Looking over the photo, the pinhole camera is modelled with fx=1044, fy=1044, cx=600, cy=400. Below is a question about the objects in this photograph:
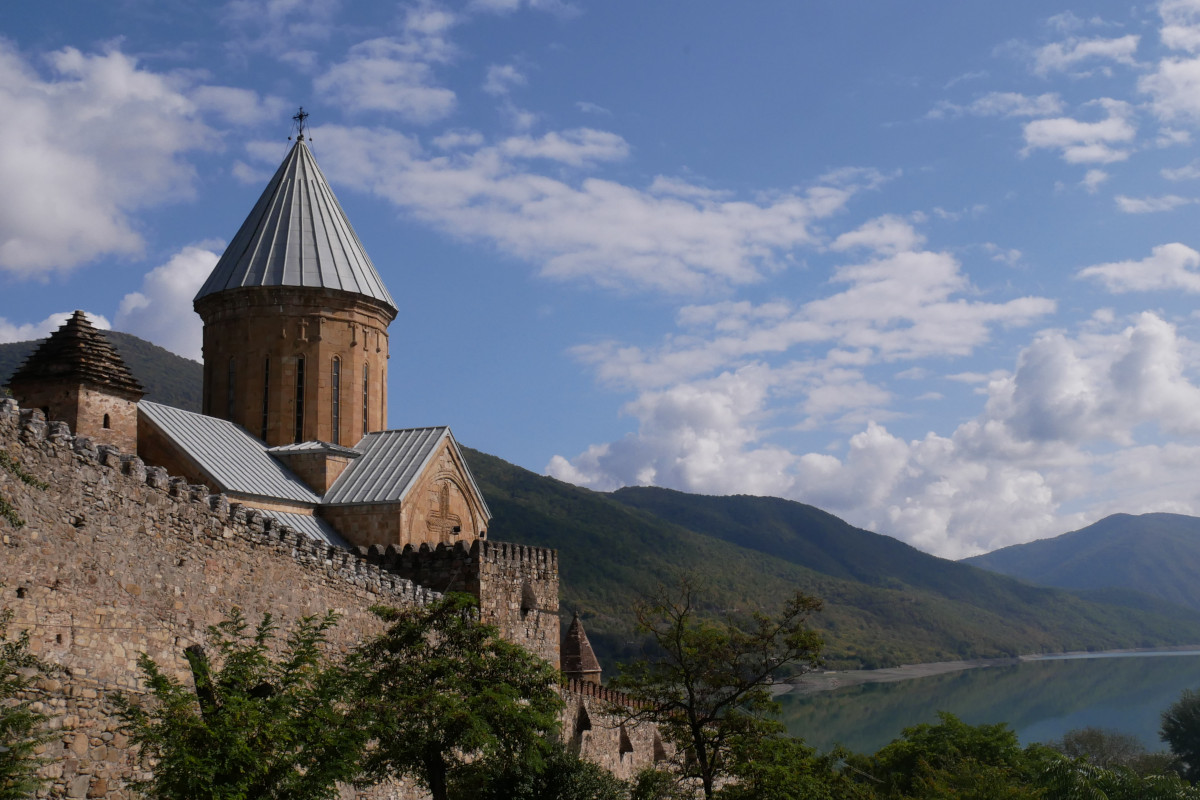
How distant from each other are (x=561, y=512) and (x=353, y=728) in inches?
2968

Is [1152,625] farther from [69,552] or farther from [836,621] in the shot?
[69,552]

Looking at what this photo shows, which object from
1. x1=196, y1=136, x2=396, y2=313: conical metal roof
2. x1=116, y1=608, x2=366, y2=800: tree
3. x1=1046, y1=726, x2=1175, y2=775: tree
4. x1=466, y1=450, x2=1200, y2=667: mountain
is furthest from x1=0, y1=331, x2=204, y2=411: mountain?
x1=116, y1=608, x2=366, y2=800: tree

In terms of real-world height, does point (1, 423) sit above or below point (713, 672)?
above

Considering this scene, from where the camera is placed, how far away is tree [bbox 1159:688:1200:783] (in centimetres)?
3391

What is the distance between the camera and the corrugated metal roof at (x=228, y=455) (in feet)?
47.4

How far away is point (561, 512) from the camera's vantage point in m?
82.8

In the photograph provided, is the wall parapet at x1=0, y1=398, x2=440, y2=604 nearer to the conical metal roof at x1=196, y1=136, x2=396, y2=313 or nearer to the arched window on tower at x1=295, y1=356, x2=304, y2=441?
the arched window on tower at x1=295, y1=356, x2=304, y2=441

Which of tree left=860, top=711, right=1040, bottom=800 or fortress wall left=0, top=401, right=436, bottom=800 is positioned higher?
fortress wall left=0, top=401, right=436, bottom=800

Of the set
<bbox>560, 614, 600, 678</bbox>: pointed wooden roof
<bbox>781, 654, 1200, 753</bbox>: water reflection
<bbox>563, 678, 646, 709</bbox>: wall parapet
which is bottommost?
<bbox>781, 654, 1200, 753</bbox>: water reflection

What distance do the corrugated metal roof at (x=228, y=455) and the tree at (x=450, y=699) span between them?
505 centimetres

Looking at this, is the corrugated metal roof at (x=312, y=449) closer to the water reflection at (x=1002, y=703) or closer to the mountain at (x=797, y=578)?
the mountain at (x=797, y=578)

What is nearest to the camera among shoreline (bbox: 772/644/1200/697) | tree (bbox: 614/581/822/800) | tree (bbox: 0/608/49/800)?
tree (bbox: 0/608/49/800)

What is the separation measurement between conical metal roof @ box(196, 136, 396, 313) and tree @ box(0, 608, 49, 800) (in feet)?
38.0

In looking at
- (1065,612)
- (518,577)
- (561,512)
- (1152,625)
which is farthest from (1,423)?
(1152,625)
